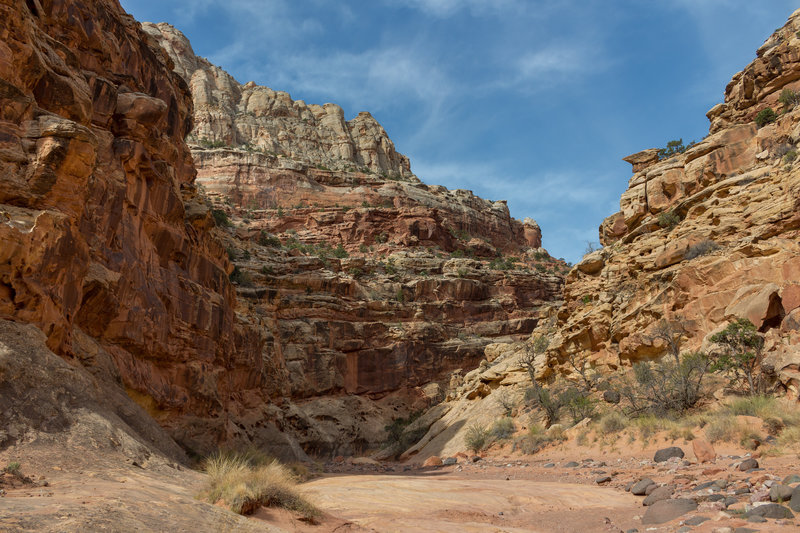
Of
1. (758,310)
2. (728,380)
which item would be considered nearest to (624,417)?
(728,380)

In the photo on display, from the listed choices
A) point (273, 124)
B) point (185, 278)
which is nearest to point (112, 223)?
point (185, 278)

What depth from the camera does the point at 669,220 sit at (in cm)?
2330

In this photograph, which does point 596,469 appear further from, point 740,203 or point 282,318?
point 282,318

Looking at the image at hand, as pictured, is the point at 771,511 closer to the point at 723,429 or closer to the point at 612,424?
the point at 723,429

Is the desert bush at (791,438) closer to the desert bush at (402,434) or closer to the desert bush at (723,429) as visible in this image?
Result: the desert bush at (723,429)

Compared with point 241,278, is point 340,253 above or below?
above

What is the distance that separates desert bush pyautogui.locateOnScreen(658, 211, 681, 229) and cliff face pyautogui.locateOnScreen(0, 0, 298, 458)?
19.9 m

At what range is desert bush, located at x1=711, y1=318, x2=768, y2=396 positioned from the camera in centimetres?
1469

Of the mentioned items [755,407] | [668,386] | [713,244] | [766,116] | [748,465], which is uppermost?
[766,116]

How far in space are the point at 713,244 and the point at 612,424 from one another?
8.08 meters

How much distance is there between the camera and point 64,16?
53.9 feet

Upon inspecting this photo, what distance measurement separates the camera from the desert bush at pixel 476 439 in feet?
74.5

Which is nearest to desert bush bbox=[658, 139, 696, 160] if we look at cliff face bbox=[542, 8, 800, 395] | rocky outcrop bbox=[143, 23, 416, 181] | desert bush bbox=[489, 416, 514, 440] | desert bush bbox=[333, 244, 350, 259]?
cliff face bbox=[542, 8, 800, 395]

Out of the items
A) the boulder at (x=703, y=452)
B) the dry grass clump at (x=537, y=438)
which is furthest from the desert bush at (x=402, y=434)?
the boulder at (x=703, y=452)
